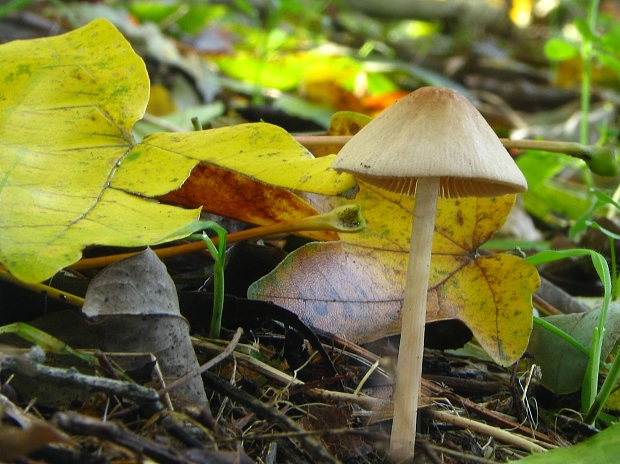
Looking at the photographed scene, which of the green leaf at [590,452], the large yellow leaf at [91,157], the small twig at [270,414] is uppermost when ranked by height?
the large yellow leaf at [91,157]

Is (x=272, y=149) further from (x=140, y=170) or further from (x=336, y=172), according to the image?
(x=140, y=170)

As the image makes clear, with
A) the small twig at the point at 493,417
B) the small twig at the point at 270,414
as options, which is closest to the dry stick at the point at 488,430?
the small twig at the point at 493,417

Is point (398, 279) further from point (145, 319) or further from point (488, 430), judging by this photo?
point (145, 319)

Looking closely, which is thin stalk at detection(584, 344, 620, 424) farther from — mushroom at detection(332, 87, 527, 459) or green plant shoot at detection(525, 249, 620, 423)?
mushroom at detection(332, 87, 527, 459)

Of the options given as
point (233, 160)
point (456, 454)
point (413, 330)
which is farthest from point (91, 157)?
point (456, 454)

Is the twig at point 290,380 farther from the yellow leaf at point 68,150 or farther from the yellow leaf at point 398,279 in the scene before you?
the yellow leaf at point 68,150

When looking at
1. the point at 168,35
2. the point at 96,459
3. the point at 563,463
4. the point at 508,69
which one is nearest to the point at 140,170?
the point at 96,459
